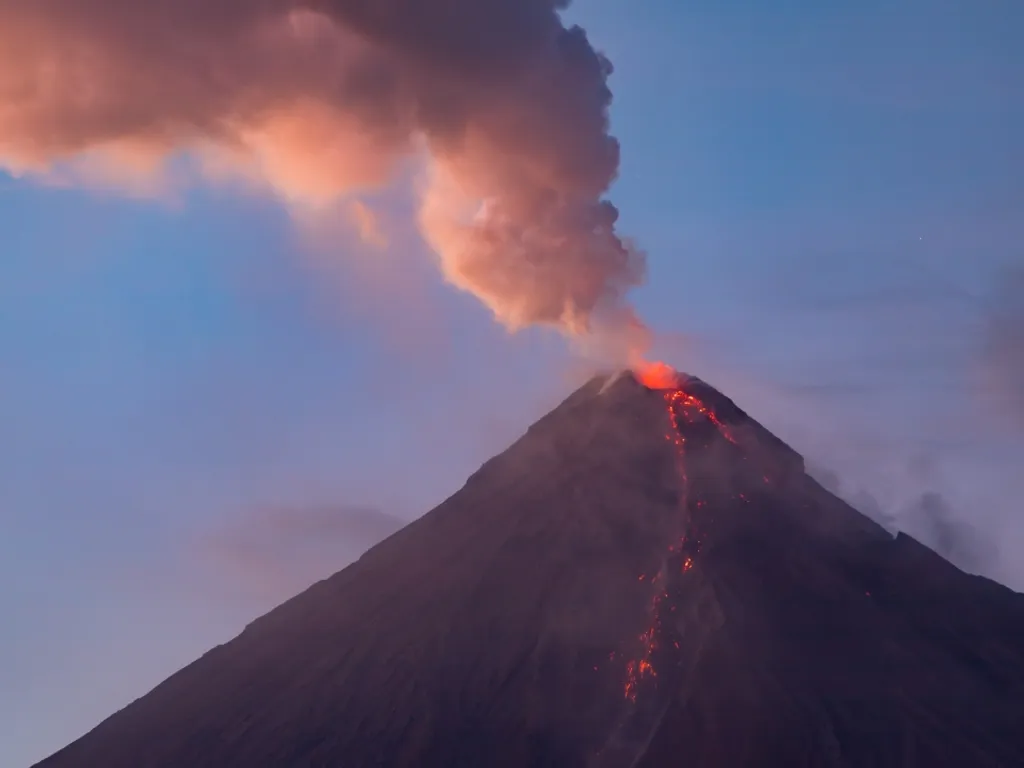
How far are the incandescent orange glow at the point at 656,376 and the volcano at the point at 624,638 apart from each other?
16.2 inches

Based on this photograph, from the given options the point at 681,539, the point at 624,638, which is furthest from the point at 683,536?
the point at 624,638

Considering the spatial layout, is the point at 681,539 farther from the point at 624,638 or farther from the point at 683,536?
the point at 624,638

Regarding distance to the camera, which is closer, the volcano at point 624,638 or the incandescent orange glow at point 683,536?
the volcano at point 624,638

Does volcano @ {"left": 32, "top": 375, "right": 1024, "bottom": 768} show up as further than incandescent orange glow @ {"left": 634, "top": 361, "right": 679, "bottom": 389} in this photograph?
No

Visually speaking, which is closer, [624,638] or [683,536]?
[624,638]

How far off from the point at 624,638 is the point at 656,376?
1989cm

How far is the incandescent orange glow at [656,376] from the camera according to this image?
6988 cm

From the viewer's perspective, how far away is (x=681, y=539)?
5950 centimetres

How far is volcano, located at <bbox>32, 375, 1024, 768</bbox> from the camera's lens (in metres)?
48.3

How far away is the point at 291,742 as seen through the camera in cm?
5112

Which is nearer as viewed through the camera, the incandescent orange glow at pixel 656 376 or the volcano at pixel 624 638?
the volcano at pixel 624 638

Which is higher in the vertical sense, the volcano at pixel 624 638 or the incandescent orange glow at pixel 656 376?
the incandescent orange glow at pixel 656 376

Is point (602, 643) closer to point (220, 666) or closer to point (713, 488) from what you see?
point (713, 488)

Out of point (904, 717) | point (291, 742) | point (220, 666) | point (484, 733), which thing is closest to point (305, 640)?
point (220, 666)
